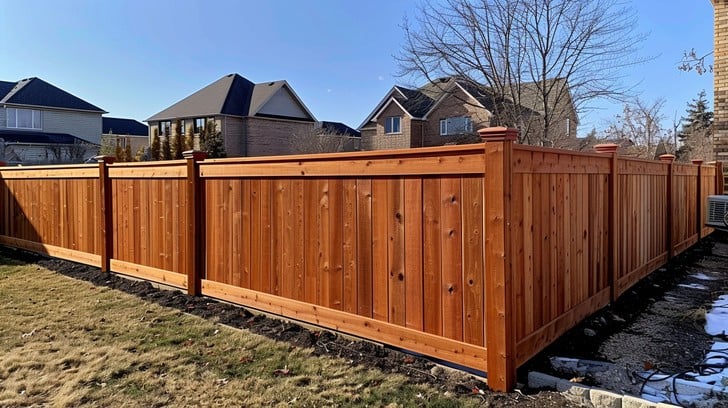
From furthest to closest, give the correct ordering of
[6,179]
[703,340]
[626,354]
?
[6,179], [703,340], [626,354]

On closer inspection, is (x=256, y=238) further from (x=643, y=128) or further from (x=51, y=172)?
(x=643, y=128)

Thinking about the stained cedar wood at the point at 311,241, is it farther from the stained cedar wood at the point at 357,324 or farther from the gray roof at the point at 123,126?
the gray roof at the point at 123,126

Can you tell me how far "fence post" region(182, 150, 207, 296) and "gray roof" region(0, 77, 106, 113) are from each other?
3168 centimetres

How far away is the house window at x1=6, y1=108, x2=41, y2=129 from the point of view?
30266mm

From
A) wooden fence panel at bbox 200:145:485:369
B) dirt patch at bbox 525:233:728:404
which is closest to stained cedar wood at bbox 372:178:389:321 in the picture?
wooden fence panel at bbox 200:145:485:369

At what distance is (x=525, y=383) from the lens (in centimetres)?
313

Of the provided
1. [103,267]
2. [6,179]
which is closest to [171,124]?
[6,179]

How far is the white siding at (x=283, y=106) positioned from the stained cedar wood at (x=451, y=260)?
28.8 metres

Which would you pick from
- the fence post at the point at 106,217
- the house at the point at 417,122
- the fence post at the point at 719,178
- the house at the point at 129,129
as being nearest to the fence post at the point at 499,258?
the fence post at the point at 106,217

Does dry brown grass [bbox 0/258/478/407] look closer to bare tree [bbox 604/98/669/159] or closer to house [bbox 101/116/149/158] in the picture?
bare tree [bbox 604/98/669/159]

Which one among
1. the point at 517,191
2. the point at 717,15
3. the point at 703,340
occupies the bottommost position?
the point at 703,340

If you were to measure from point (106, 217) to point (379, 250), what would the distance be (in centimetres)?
452

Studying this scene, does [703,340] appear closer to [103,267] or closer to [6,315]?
[6,315]

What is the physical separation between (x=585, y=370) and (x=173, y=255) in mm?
4329
